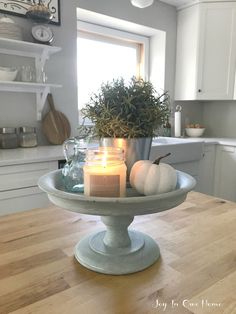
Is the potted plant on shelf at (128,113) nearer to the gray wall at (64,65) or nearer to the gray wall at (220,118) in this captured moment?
the gray wall at (64,65)

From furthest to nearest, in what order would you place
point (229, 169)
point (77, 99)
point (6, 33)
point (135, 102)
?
point (229, 169)
point (77, 99)
point (6, 33)
point (135, 102)

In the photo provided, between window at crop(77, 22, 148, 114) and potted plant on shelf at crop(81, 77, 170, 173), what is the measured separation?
184cm

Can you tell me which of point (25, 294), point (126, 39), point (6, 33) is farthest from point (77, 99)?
point (25, 294)

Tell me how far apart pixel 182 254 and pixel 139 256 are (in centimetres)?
11

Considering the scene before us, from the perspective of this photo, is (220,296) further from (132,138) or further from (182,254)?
(132,138)

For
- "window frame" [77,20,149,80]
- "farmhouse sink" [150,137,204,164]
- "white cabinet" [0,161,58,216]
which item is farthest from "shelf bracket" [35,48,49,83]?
"farmhouse sink" [150,137,204,164]

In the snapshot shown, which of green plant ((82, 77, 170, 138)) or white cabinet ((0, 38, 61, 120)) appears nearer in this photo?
green plant ((82, 77, 170, 138))

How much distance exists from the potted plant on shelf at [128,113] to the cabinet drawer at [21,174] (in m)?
1.09

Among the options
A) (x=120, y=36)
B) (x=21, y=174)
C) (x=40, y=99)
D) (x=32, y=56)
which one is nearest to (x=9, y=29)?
(x=32, y=56)

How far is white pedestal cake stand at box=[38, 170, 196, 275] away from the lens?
0.50 metres

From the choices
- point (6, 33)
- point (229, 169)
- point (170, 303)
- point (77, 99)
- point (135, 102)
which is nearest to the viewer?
point (170, 303)

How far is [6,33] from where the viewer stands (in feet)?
5.82

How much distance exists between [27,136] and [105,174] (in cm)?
165

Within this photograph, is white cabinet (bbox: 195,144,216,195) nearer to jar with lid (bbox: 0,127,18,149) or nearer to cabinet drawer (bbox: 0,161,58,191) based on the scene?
cabinet drawer (bbox: 0,161,58,191)
